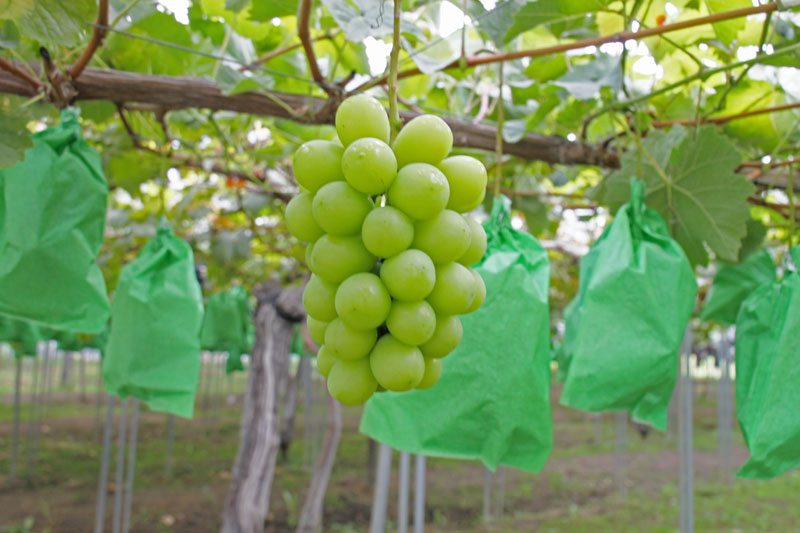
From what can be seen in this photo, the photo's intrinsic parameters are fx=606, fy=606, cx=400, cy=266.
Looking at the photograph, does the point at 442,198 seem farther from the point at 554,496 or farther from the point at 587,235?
the point at 554,496

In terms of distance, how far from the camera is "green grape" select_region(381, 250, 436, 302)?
1.92ft

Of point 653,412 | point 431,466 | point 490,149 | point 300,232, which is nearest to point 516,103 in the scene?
point 490,149

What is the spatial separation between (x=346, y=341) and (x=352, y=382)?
0.15ft

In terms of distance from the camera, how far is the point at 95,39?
41.3 inches

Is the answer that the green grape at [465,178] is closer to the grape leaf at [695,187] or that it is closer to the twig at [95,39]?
the grape leaf at [695,187]

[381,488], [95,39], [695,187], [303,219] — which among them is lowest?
[381,488]

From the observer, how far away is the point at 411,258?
59 cm

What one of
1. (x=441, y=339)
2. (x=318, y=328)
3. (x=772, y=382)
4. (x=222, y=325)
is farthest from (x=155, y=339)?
(x=222, y=325)

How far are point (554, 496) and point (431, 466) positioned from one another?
1747 mm

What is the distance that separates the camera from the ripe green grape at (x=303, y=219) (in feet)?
2.17

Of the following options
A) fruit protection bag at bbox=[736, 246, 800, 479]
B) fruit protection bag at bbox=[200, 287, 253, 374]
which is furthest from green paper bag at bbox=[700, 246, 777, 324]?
fruit protection bag at bbox=[200, 287, 253, 374]

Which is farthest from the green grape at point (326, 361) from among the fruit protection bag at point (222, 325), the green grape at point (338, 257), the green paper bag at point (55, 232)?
the fruit protection bag at point (222, 325)

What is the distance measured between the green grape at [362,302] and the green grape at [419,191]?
80mm

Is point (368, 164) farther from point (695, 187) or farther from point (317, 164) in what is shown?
point (695, 187)
